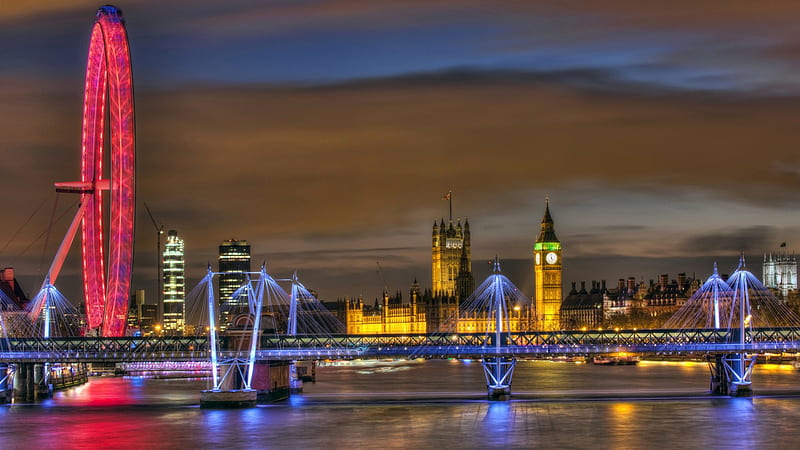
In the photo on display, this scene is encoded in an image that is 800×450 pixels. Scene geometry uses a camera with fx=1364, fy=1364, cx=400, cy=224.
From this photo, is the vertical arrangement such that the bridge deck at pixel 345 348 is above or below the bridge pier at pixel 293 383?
above

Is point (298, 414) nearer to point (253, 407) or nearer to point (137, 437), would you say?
point (253, 407)

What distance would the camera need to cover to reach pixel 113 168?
80.1 metres

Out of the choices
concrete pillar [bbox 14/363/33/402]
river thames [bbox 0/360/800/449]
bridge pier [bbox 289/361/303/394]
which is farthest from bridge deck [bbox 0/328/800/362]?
bridge pier [bbox 289/361/303/394]

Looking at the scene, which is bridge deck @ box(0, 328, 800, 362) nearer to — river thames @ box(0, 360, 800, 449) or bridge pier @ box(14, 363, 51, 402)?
river thames @ box(0, 360, 800, 449)

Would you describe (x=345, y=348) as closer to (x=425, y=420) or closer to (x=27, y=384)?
(x=425, y=420)

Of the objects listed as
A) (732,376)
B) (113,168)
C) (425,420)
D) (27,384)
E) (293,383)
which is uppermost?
(113,168)

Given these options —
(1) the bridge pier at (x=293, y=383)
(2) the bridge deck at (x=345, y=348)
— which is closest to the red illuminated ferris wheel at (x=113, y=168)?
(2) the bridge deck at (x=345, y=348)

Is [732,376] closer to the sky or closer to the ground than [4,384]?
closer to the ground

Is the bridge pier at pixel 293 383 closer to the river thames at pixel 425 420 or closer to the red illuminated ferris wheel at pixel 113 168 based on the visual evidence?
the river thames at pixel 425 420

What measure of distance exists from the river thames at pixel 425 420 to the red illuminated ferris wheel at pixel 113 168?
647cm

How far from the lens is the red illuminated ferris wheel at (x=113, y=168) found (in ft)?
256

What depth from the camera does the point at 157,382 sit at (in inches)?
4968

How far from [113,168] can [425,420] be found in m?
24.5

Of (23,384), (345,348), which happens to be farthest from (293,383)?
(23,384)
